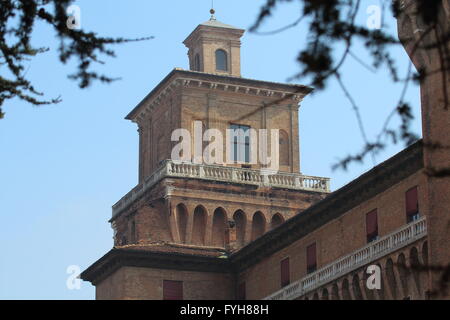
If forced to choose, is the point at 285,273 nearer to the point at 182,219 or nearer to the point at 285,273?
the point at 285,273

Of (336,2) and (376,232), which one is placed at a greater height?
(376,232)

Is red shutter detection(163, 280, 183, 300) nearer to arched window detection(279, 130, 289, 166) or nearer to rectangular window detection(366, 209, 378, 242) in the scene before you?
arched window detection(279, 130, 289, 166)

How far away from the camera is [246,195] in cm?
5162

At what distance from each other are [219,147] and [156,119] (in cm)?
414

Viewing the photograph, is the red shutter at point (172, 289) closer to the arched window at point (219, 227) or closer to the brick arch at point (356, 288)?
the arched window at point (219, 227)

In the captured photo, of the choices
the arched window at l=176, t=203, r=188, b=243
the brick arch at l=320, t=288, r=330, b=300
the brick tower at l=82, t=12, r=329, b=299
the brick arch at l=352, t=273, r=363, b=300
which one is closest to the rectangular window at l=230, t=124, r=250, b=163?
the brick tower at l=82, t=12, r=329, b=299

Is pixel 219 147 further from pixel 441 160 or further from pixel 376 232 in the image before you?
pixel 441 160

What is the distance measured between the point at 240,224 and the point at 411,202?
16692 millimetres

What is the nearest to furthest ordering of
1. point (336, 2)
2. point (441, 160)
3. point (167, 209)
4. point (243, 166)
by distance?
point (336, 2), point (441, 160), point (167, 209), point (243, 166)

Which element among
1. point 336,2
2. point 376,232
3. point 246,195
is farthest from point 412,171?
point 336,2

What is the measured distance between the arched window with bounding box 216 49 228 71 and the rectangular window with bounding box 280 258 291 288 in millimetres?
14585

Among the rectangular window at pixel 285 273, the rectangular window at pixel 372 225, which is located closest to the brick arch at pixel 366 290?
the rectangular window at pixel 372 225

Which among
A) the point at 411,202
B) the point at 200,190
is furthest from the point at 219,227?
the point at 411,202

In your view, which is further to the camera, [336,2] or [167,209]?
[167,209]
